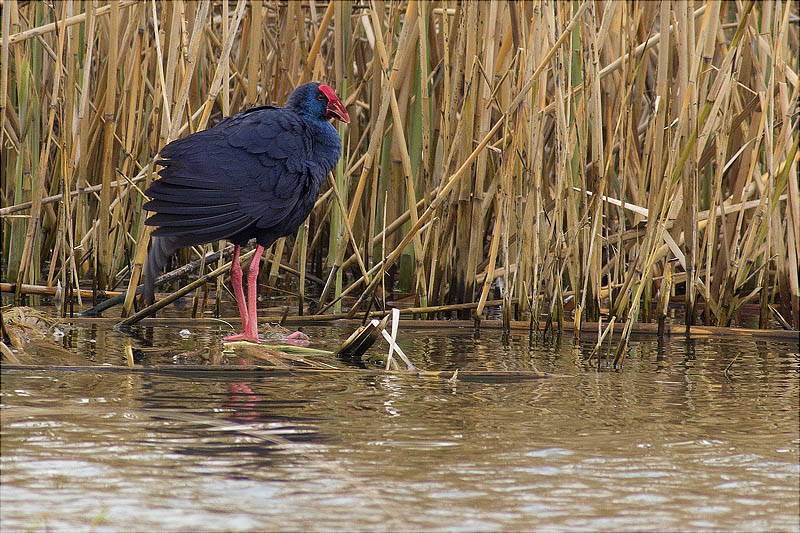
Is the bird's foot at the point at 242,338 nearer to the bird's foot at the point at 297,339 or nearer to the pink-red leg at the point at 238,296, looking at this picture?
the pink-red leg at the point at 238,296

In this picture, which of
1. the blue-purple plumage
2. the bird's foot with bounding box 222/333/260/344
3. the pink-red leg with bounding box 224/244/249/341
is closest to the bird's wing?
the blue-purple plumage

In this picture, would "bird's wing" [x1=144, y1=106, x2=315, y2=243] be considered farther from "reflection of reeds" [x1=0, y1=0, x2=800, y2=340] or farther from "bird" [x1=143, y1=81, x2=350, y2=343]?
"reflection of reeds" [x1=0, y1=0, x2=800, y2=340]

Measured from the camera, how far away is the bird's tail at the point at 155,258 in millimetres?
3703

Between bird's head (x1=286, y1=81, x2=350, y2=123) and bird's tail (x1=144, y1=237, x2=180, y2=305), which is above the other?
bird's head (x1=286, y1=81, x2=350, y2=123)

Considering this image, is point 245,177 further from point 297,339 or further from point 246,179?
point 297,339

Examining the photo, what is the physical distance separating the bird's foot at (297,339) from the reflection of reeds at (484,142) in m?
0.39

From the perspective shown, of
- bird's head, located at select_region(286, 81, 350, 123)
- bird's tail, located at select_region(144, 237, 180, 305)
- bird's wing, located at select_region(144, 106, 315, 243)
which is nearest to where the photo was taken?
bird's wing, located at select_region(144, 106, 315, 243)

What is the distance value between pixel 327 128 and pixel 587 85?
928 mm

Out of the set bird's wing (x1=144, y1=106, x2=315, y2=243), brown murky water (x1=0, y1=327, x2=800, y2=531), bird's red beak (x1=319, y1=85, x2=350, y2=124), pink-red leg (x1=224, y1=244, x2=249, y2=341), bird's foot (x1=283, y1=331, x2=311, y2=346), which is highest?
bird's red beak (x1=319, y1=85, x2=350, y2=124)

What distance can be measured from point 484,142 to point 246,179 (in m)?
0.86

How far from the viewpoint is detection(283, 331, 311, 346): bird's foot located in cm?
382

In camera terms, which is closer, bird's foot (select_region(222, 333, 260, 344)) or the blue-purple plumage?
the blue-purple plumage

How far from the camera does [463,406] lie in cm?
294

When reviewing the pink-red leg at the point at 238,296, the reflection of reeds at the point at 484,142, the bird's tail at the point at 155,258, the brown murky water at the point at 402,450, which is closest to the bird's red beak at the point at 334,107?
the reflection of reeds at the point at 484,142
